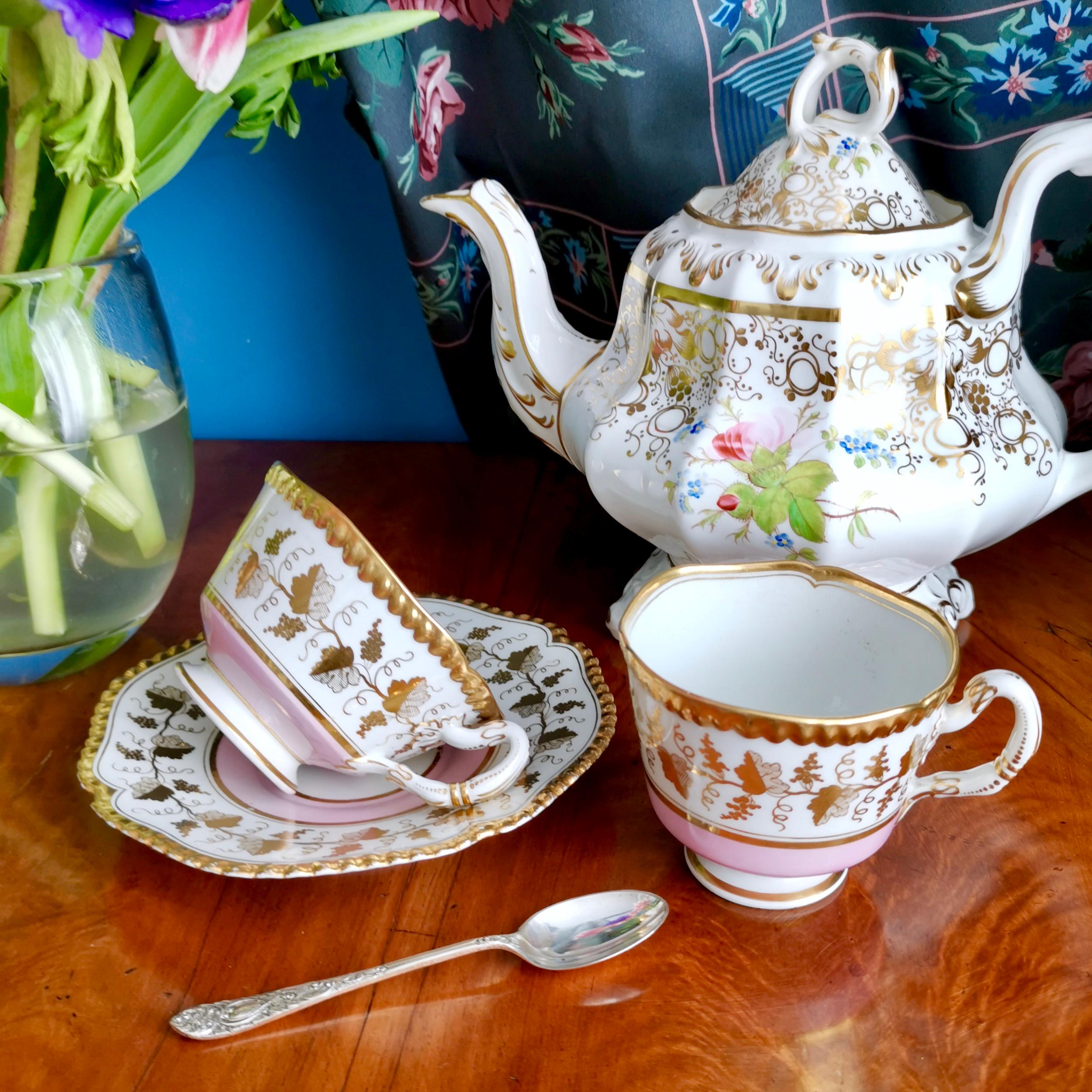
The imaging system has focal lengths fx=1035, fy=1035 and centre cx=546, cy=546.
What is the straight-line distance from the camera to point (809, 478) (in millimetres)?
478

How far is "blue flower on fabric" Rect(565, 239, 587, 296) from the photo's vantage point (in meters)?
0.71

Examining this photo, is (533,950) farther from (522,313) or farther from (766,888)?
(522,313)

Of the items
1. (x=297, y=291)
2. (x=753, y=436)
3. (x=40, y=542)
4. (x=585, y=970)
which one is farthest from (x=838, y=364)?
(x=297, y=291)

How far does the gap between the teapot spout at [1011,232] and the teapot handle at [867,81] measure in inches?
2.6

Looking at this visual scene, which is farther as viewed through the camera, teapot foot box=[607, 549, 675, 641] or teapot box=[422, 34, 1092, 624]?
teapot foot box=[607, 549, 675, 641]

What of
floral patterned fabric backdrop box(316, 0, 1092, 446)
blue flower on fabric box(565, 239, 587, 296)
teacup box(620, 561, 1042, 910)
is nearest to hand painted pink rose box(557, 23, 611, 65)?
floral patterned fabric backdrop box(316, 0, 1092, 446)

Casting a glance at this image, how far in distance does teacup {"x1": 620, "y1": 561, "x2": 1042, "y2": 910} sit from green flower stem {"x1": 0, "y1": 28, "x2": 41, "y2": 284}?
316 mm

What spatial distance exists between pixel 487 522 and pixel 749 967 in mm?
415

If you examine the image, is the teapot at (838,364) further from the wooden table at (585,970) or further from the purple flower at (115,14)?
the purple flower at (115,14)

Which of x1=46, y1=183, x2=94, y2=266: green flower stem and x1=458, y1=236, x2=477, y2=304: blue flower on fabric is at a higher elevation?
x1=46, y1=183, x2=94, y2=266: green flower stem

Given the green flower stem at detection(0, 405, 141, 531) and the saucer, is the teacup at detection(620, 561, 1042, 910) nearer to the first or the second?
the saucer

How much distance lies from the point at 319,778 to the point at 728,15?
48 centimetres

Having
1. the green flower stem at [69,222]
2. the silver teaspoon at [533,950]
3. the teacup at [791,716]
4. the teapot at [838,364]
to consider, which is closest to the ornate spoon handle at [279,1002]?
the silver teaspoon at [533,950]

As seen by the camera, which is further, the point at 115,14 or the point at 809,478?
the point at 809,478
